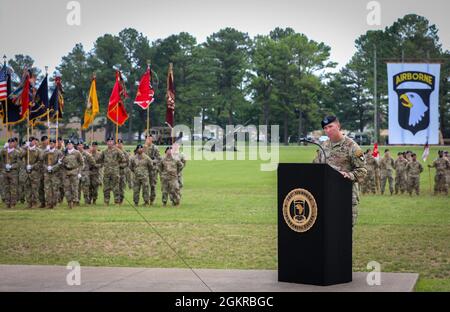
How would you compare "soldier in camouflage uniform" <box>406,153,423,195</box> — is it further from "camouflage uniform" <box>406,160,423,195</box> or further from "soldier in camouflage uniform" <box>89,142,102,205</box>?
"soldier in camouflage uniform" <box>89,142,102,205</box>

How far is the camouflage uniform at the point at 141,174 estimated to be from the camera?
26109 mm

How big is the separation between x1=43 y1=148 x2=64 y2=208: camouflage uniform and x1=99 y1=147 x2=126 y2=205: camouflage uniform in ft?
A: 6.36

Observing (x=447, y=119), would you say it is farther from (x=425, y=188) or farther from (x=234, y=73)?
(x=425, y=188)

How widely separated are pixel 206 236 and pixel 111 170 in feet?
34.3

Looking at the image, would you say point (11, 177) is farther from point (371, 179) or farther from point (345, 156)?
point (345, 156)

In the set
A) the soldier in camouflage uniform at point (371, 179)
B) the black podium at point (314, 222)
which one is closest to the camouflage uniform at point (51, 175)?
the soldier in camouflage uniform at point (371, 179)

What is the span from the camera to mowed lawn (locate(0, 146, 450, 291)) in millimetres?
12906

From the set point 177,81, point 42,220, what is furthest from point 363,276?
point 177,81

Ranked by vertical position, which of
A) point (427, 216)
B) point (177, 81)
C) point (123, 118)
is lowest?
point (427, 216)

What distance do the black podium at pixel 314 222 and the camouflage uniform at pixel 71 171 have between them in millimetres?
16060

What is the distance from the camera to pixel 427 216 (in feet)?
72.5

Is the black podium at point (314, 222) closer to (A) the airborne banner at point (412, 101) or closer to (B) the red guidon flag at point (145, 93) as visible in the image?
(B) the red guidon flag at point (145, 93)

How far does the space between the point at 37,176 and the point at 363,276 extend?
16787 millimetres

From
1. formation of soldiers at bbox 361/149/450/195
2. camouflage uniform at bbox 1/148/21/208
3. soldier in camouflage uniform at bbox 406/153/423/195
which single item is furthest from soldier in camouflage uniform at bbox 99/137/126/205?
soldier in camouflage uniform at bbox 406/153/423/195
